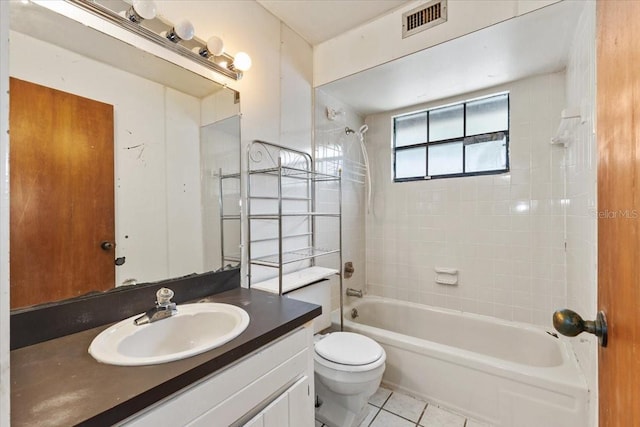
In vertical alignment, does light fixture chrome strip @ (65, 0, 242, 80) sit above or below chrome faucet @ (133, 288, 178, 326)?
above

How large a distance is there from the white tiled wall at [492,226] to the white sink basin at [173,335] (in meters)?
1.87

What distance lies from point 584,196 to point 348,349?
1.45 m

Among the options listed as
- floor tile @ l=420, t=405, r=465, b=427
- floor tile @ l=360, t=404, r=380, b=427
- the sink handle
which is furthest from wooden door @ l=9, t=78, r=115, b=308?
floor tile @ l=420, t=405, r=465, b=427

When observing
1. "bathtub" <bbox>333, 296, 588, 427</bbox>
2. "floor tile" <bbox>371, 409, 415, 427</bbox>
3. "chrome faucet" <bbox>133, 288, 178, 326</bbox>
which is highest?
"chrome faucet" <bbox>133, 288, 178, 326</bbox>

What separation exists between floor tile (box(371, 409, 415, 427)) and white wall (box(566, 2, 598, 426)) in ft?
2.82

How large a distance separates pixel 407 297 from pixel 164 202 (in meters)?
2.17

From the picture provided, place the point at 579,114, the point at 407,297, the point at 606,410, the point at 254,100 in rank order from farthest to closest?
1. the point at 407,297
2. the point at 254,100
3. the point at 579,114
4. the point at 606,410

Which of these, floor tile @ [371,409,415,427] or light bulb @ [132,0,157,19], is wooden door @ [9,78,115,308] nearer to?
light bulb @ [132,0,157,19]

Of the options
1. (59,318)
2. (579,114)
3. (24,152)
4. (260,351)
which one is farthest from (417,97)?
(59,318)

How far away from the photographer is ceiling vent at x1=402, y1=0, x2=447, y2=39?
1.57 metres

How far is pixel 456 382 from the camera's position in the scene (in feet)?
5.47

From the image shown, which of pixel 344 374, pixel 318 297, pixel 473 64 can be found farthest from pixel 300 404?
pixel 473 64

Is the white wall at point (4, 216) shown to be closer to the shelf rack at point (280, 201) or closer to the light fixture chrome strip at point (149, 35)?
the light fixture chrome strip at point (149, 35)

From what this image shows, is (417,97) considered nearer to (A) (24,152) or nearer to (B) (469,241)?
(B) (469,241)
